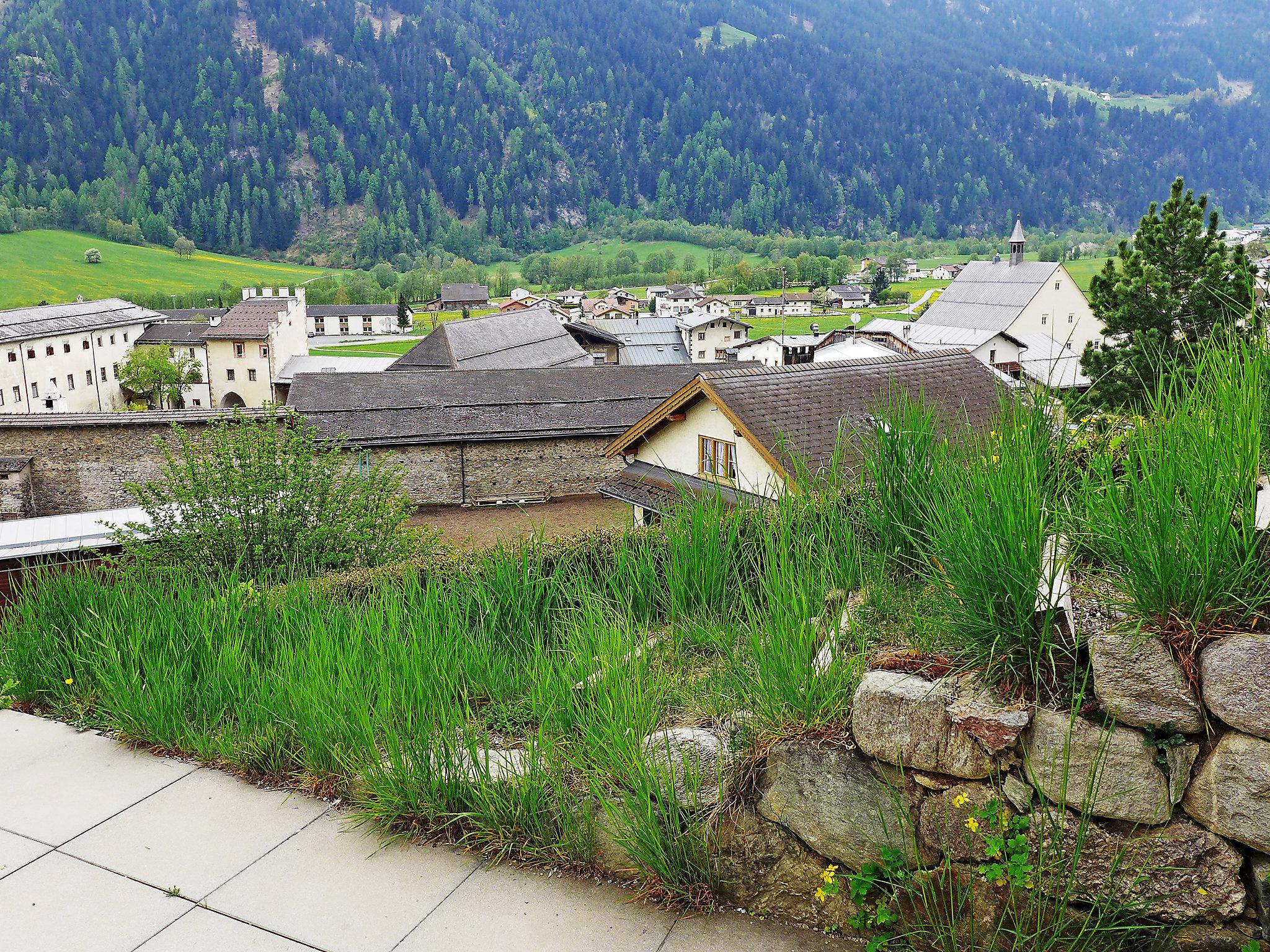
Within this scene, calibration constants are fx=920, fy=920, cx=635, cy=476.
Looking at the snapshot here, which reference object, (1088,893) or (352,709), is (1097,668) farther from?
(352,709)

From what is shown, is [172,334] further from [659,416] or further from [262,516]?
[262,516]

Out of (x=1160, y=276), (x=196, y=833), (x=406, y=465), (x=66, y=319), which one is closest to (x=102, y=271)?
(x=66, y=319)

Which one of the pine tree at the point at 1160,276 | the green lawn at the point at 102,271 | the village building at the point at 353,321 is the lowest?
the pine tree at the point at 1160,276

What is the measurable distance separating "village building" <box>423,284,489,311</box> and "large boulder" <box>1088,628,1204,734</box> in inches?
5102

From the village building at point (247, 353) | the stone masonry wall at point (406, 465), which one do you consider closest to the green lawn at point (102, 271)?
the village building at point (247, 353)

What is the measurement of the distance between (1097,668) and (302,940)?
2.78m

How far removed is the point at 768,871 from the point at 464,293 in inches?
5317

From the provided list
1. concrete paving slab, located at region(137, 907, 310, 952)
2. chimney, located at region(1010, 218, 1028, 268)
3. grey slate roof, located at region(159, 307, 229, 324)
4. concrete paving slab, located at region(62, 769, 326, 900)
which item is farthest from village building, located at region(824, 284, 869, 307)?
concrete paving slab, located at region(137, 907, 310, 952)

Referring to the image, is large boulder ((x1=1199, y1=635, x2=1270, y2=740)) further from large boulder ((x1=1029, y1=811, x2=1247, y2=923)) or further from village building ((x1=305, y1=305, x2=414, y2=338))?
village building ((x1=305, y1=305, x2=414, y2=338))

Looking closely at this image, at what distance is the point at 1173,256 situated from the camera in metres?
22.9

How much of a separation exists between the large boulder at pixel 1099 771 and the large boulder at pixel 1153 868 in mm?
55

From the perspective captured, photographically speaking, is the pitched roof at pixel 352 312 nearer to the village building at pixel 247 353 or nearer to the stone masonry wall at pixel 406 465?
the village building at pixel 247 353

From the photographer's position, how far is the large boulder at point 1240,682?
2408 mm

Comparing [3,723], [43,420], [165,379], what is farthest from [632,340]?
[3,723]
